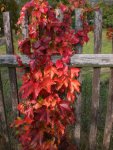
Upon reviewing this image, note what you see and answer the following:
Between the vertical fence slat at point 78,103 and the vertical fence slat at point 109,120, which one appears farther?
the vertical fence slat at point 109,120

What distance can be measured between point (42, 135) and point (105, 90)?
2417 mm

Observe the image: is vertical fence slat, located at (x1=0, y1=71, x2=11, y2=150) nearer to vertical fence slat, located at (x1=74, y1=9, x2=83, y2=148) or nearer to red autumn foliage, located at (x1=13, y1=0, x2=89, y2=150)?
red autumn foliage, located at (x1=13, y1=0, x2=89, y2=150)

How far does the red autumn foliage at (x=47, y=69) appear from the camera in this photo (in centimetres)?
256

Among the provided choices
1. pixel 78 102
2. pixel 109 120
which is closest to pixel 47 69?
pixel 78 102

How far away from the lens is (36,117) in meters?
2.83

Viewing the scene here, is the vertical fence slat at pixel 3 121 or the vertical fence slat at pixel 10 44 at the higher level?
the vertical fence slat at pixel 10 44

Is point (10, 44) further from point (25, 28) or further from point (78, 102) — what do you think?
point (78, 102)

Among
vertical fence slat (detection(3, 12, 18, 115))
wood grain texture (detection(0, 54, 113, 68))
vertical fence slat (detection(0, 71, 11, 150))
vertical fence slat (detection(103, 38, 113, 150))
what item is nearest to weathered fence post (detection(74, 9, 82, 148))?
wood grain texture (detection(0, 54, 113, 68))

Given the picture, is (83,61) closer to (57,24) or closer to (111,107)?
(57,24)

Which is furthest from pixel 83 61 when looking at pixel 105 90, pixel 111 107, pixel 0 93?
pixel 105 90

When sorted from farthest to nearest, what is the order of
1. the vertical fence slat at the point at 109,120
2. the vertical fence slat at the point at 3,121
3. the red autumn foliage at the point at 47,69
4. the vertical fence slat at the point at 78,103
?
the vertical fence slat at the point at 3,121 < the vertical fence slat at the point at 109,120 < the vertical fence slat at the point at 78,103 < the red autumn foliage at the point at 47,69

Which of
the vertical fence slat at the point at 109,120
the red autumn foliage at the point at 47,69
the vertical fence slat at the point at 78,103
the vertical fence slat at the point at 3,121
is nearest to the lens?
the red autumn foliage at the point at 47,69

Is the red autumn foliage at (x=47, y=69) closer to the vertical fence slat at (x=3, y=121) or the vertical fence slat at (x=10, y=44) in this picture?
the vertical fence slat at (x=10, y=44)

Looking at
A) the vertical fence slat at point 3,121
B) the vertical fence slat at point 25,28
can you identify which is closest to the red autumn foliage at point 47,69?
the vertical fence slat at point 25,28
